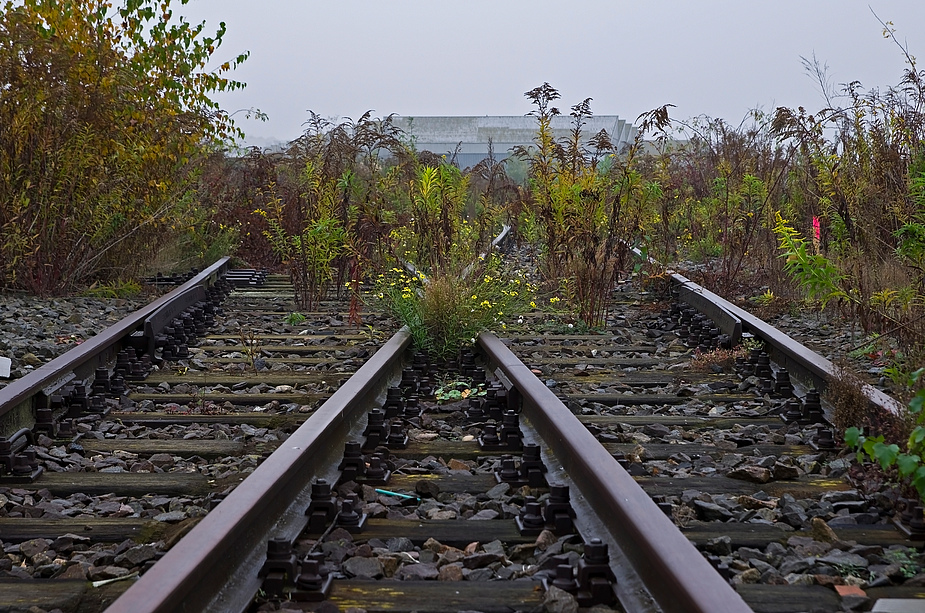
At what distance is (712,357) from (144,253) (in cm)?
629

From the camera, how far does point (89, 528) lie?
3.30m

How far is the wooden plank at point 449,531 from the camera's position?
10.3 ft

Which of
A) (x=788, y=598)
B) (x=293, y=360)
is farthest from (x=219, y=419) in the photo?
(x=788, y=598)

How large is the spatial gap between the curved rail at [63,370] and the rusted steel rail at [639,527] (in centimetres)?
243

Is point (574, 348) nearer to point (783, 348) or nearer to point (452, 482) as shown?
point (783, 348)

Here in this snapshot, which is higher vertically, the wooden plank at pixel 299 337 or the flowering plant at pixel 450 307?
the flowering plant at pixel 450 307

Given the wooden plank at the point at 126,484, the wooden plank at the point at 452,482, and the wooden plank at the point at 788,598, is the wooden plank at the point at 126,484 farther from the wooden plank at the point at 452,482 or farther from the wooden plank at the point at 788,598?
the wooden plank at the point at 788,598

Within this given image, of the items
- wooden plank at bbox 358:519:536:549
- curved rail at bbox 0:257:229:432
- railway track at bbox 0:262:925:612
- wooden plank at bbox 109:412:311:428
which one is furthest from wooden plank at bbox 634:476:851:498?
curved rail at bbox 0:257:229:432

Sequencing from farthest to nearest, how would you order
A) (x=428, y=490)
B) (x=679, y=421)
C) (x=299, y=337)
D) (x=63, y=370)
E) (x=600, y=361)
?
1. (x=299, y=337)
2. (x=600, y=361)
3. (x=63, y=370)
4. (x=679, y=421)
5. (x=428, y=490)

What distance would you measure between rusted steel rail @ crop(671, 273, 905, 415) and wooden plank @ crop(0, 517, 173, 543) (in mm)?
2976

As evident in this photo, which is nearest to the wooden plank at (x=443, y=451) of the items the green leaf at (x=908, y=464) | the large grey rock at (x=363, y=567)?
the large grey rock at (x=363, y=567)

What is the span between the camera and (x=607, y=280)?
8.40 m

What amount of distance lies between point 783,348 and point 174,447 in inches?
144

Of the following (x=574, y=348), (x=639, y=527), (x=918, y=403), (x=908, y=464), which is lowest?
(x=574, y=348)
